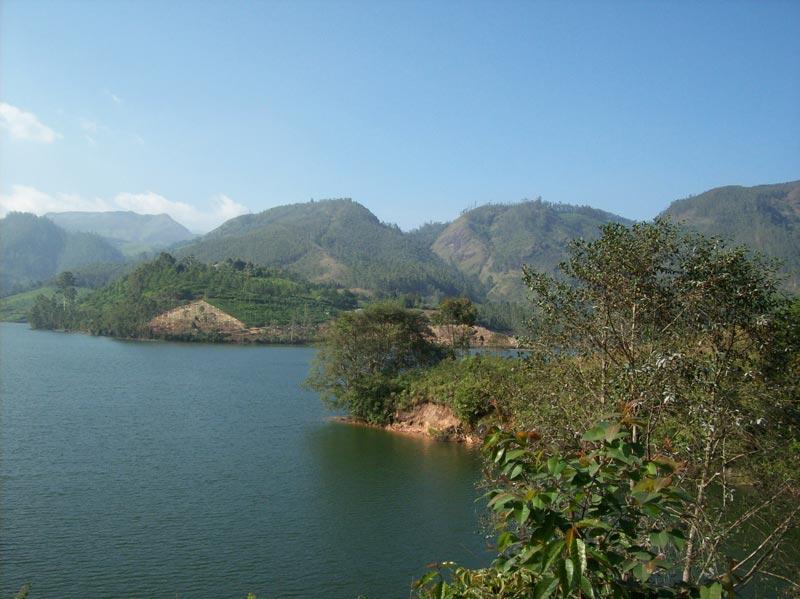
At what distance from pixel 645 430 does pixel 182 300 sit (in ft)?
348

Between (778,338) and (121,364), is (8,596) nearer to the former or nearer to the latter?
(778,338)

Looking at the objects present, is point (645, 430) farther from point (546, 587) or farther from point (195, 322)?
point (195, 322)

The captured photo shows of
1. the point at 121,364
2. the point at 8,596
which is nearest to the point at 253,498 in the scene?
the point at 8,596

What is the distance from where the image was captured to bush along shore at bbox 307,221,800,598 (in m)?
3.50

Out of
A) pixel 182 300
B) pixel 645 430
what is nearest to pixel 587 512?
pixel 645 430

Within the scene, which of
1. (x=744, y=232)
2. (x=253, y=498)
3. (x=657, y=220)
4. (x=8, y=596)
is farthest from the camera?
(x=744, y=232)

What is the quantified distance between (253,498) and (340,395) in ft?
48.5

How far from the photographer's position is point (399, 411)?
3497cm

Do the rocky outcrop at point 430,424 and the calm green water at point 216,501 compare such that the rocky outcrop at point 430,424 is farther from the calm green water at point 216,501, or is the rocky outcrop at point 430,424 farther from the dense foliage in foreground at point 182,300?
the dense foliage in foreground at point 182,300

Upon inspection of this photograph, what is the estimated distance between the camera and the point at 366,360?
37000 mm

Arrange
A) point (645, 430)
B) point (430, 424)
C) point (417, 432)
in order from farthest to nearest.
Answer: point (417, 432)
point (430, 424)
point (645, 430)

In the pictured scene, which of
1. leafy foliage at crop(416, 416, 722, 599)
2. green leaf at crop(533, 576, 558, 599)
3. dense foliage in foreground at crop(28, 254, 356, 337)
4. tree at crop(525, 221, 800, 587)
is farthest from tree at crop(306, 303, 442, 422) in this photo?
dense foliage in foreground at crop(28, 254, 356, 337)

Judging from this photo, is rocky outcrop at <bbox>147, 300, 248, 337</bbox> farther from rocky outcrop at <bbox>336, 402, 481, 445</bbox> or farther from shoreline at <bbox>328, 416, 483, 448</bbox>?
rocky outcrop at <bbox>336, 402, 481, 445</bbox>

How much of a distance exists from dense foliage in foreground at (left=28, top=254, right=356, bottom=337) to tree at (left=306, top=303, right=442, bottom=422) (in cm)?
6733
